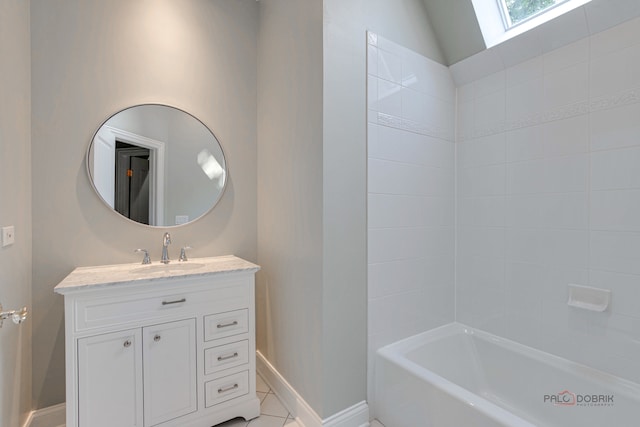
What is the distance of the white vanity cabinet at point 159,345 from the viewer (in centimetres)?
135

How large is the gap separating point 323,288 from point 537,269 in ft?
4.23

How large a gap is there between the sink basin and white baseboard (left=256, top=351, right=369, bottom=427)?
36.2 inches

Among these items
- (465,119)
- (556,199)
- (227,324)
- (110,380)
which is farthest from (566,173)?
(110,380)

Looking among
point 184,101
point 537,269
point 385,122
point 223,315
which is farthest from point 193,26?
point 537,269

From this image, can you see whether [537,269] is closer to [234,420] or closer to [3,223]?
[234,420]

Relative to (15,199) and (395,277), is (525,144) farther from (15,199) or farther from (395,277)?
(15,199)

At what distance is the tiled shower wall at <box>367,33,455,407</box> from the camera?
173cm

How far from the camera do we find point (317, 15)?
61.5 inches

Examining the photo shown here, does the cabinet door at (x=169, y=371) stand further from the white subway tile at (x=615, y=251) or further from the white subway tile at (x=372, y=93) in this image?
the white subway tile at (x=615, y=251)

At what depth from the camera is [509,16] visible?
6.34 feet

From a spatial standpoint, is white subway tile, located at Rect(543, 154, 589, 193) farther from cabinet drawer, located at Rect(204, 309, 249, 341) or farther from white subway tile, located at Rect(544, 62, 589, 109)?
cabinet drawer, located at Rect(204, 309, 249, 341)

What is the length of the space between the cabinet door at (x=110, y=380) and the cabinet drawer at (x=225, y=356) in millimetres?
321

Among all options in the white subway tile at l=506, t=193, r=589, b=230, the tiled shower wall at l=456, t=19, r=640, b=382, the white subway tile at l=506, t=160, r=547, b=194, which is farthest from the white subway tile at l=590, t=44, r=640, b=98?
the white subway tile at l=506, t=193, r=589, b=230

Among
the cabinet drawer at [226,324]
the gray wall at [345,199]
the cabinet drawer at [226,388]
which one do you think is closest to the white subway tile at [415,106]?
the gray wall at [345,199]
